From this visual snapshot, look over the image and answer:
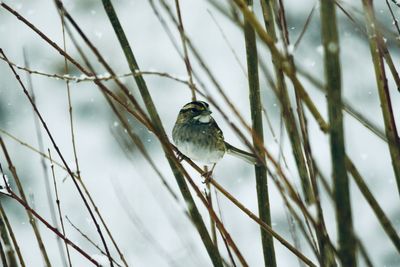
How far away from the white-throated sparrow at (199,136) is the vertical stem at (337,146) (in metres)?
2.74

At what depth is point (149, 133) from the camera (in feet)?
33.9

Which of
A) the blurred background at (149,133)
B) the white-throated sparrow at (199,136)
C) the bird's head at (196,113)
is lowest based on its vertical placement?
the white-throated sparrow at (199,136)

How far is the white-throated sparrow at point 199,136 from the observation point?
3.65 meters

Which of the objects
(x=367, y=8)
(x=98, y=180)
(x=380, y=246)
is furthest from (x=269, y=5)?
(x=98, y=180)

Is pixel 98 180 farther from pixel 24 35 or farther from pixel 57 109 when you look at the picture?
pixel 24 35

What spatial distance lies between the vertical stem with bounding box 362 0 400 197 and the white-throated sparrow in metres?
2.35

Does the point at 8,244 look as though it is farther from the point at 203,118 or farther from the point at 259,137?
the point at 203,118

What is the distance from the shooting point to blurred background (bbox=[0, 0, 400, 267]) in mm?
10484

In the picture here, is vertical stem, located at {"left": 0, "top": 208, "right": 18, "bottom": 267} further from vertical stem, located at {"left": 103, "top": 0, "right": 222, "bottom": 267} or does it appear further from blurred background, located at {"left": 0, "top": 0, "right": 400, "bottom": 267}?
blurred background, located at {"left": 0, "top": 0, "right": 400, "bottom": 267}

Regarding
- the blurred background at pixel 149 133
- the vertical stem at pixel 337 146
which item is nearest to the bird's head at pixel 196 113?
the vertical stem at pixel 337 146

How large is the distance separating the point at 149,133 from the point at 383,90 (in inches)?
362

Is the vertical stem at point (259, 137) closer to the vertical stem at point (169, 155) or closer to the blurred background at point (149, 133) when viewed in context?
the vertical stem at point (169, 155)

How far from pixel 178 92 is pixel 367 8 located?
11.8 metres

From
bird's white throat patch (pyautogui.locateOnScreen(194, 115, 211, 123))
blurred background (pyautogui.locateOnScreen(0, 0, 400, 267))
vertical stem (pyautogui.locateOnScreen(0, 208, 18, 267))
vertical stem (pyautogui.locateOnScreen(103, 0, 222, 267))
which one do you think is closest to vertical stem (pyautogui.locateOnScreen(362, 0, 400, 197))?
vertical stem (pyautogui.locateOnScreen(103, 0, 222, 267))
